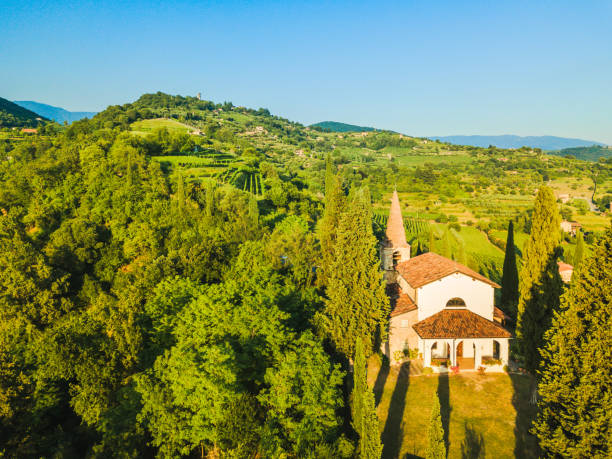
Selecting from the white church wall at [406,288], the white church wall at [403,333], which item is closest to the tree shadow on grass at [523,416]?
the white church wall at [403,333]

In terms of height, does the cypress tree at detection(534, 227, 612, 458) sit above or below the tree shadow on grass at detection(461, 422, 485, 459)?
above

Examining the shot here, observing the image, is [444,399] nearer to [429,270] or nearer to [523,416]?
[523,416]

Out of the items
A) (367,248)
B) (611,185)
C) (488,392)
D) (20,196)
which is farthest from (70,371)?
(611,185)

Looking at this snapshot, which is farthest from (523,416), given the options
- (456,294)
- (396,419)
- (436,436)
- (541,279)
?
(436,436)

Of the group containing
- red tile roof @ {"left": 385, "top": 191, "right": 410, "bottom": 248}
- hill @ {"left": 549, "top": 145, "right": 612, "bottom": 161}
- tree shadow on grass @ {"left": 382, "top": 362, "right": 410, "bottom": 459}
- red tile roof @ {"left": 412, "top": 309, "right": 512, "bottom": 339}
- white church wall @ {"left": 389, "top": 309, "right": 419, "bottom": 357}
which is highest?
hill @ {"left": 549, "top": 145, "right": 612, "bottom": 161}

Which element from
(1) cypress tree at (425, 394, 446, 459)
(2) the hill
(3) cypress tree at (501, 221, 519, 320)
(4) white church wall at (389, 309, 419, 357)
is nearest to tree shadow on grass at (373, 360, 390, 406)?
(4) white church wall at (389, 309, 419, 357)

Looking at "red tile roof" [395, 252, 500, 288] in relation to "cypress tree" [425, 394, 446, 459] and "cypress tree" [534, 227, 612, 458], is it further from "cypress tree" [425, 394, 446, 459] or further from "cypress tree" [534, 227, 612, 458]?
"cypress tree" [425, 394, 446, 459]

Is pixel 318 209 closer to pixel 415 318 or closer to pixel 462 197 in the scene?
pixel 462 197

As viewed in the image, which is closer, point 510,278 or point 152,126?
point 510,278
